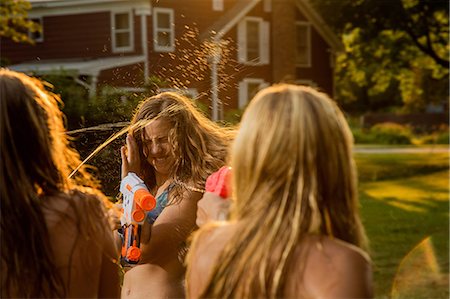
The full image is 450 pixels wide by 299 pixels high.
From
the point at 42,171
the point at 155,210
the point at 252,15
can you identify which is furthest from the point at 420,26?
the point at 42,171

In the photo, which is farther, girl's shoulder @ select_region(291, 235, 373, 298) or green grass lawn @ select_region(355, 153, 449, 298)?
green grass lawn @ select_region(355, 153, 449, 298)

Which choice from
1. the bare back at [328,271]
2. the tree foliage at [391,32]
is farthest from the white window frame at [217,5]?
the bare back at [328,271]

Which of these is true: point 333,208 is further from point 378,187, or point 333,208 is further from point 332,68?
point 332,68

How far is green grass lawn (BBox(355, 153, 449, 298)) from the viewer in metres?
10.5

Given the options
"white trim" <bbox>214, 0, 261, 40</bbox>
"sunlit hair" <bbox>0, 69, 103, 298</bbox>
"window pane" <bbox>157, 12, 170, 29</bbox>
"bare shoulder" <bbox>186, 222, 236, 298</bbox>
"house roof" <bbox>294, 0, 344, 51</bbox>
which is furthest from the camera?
"house roof" <bbox>294, 0, 344, 51</bbox>

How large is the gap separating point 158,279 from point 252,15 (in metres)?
24.2

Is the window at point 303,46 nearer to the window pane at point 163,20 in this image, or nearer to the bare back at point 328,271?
the window pane at point 163,20

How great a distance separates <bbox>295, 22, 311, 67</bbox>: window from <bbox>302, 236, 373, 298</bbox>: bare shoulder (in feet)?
95.4

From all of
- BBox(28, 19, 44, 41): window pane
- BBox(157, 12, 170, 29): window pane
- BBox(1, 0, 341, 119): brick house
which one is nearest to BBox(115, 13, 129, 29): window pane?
BBox(1, 0, 341, 119): brick house

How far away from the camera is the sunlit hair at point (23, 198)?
2.48 metres

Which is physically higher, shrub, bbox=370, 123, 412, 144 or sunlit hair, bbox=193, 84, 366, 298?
sunlit hair, bbox=193, 84, 366, 298

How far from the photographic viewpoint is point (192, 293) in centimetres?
246

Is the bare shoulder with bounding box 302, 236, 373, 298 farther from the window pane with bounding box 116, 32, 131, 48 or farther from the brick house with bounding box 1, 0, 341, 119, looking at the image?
the window pane with bounding box 116, 32, 131, 48

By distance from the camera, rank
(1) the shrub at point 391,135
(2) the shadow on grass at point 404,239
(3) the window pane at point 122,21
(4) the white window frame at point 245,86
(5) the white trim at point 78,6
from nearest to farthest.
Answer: (2) the shadow on grass at point 404,239, (5) the white trim at point 78,6, (3) the window pane at point 122,21, (4) the white window frame at point 245,86, (1) the shrub at point 391,135
